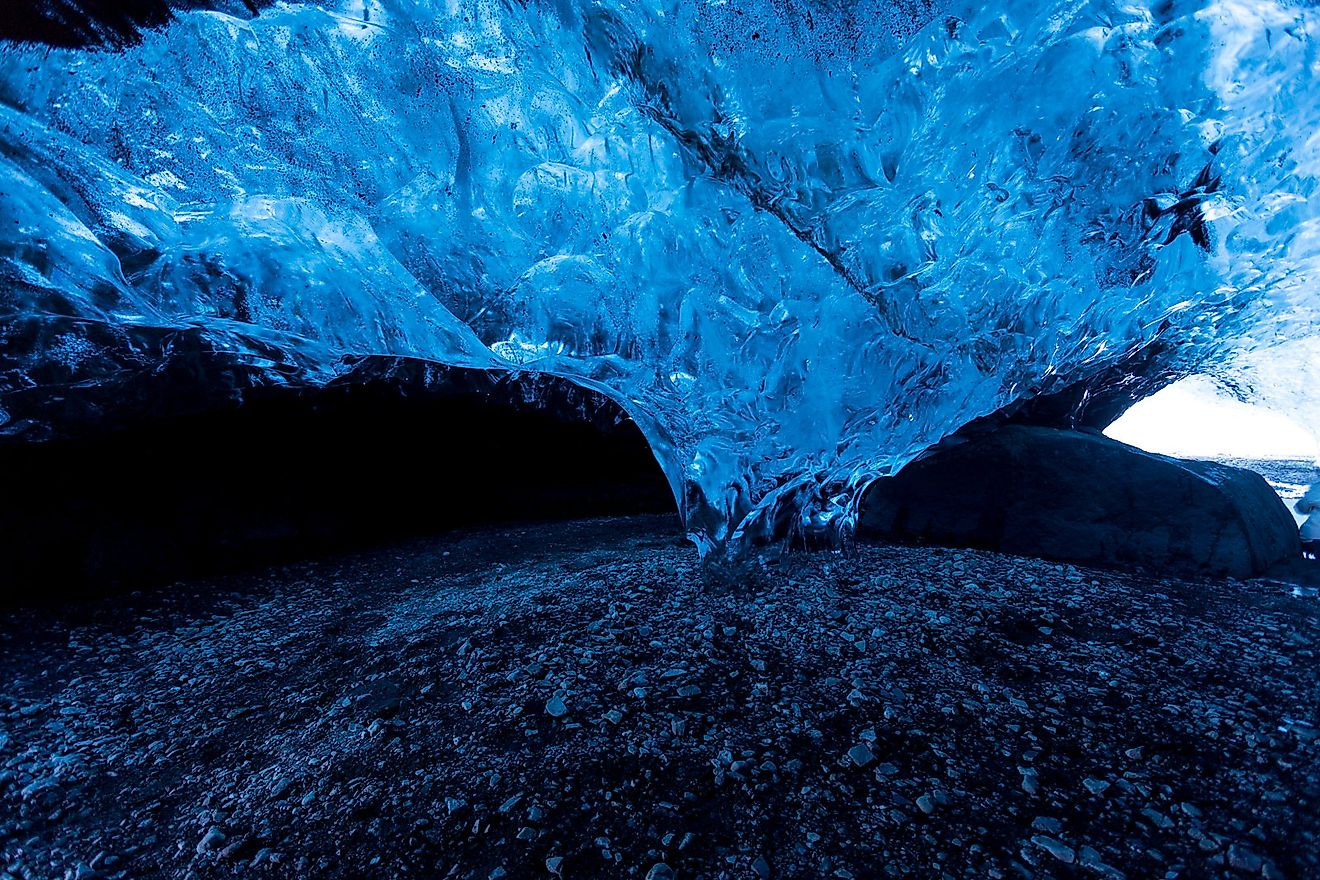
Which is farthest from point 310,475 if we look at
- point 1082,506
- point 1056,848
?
point 1082,506

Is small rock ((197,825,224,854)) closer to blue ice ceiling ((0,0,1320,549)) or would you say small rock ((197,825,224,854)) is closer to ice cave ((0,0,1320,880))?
ice cave ((0,0,1320,880))

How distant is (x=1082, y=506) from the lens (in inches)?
119

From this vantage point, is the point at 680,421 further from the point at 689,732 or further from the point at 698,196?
the point at 689,732

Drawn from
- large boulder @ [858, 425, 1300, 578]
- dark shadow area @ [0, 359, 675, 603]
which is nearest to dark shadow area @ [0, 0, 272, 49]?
dark shadow area @ [0, 359, 675, 603]

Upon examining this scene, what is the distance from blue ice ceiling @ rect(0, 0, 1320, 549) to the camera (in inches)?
79.5

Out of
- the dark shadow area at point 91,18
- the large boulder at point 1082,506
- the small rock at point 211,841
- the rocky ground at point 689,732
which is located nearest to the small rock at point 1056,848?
the rocky ground at point 689,732

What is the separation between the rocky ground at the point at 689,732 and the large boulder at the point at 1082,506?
27 cm

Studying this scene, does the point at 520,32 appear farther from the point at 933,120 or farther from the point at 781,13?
the point at 933,120

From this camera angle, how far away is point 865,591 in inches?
100

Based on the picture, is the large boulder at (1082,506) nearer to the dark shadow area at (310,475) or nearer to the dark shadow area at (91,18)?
the dark shadow area at (310,475)

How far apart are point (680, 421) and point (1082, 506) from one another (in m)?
2.13

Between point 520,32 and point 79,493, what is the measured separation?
9.84 feet

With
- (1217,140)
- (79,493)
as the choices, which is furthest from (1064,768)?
(79,493)

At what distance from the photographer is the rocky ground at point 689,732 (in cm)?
126
